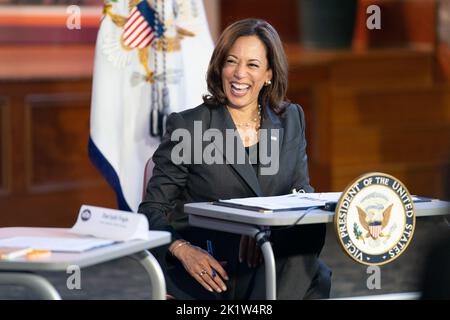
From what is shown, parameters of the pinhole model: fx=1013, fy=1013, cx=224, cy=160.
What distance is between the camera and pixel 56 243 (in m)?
2.62

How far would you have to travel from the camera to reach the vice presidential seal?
9.59ft

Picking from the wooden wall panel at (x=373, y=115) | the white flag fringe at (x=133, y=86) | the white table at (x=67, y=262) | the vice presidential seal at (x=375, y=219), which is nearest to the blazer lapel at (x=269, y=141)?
the vice presidential seal at (x=375, y=219)

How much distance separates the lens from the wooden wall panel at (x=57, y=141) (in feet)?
19.5

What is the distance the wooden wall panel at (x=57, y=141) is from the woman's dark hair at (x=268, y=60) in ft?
8.79

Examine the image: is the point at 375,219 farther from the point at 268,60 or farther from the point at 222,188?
the point at 268,60

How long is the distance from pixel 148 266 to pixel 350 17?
5474 mm

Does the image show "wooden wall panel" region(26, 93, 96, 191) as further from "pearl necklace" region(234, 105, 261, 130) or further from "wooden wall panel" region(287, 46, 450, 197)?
"pearl necklace" region(234, 105, 261, 130)

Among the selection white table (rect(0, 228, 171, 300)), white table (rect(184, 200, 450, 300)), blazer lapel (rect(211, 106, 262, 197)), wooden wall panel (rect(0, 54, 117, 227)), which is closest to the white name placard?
white table (rect(0, 228, 171, 300))

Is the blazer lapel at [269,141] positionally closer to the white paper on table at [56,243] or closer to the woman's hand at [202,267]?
the woman's hand at [202,267]

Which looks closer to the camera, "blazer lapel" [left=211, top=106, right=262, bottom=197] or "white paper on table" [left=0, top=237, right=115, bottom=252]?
"white paper on table" [left=0, top=237, right=115, bottom=252]

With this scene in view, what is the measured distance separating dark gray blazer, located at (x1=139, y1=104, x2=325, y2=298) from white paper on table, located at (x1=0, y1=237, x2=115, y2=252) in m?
0.55

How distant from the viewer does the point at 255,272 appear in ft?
10.4

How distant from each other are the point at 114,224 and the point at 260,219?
1.35 feet
